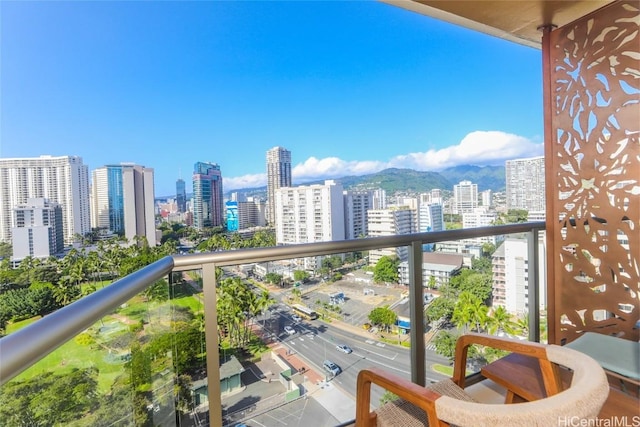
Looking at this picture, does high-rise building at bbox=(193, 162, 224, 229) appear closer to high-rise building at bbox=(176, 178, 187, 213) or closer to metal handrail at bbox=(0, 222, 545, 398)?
high-rise building at bbox=(176, 178, 187, 213)

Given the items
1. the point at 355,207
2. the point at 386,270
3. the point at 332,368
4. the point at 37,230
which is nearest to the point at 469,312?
the point at 386,270

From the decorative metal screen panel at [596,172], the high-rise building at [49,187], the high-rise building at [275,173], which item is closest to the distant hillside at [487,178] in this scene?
the decorative metal screen panel at [596,172]

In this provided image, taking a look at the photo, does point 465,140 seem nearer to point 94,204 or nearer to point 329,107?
point 329,107

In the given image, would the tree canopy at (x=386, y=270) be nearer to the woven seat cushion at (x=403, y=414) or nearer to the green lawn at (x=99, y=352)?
the woven seat cushion at (x=403, y=414)

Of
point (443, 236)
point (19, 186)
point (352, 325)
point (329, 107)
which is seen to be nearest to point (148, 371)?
point (352, 325)

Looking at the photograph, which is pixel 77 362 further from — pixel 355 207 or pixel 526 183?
pixel 355 207

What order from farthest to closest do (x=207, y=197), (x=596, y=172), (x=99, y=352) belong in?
1. (x=207, y=197)
2. (x=596, y=172)
3. (x=99, y=352)

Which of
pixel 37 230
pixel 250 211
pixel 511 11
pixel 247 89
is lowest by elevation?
pixel 37 230
